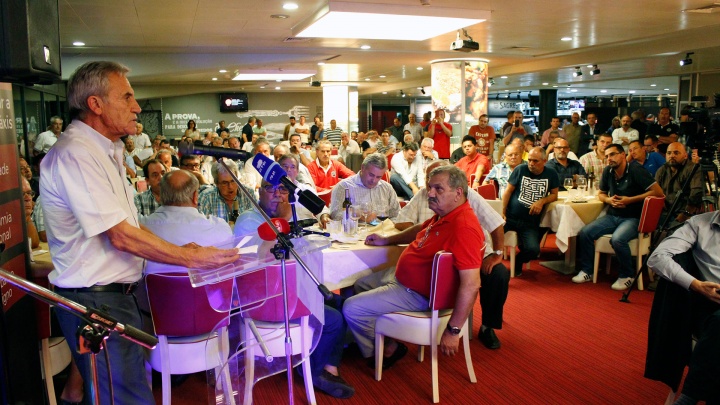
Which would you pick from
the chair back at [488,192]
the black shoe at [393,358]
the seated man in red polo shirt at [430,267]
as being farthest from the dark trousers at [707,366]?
the chair back at [488,192]

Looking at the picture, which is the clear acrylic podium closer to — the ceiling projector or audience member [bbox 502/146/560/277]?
audience member [bbox 502/146/560/277]

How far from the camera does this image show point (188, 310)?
2586mm

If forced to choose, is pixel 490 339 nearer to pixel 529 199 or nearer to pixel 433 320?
pixel 433 320

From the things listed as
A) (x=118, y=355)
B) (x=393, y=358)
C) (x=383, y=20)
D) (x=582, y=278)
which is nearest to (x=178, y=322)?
(x=118, y=355)

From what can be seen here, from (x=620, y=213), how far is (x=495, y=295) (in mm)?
2483

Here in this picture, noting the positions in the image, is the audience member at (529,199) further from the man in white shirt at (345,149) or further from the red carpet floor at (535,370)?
the man in white shirt at (345,149)

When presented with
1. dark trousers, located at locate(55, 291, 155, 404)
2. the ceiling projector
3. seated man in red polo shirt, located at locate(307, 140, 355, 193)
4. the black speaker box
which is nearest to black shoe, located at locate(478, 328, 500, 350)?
dark trousers, located at locate(55, 291, 155, 404)

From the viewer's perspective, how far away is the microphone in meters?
1.79

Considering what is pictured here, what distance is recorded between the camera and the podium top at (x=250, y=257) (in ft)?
5.45

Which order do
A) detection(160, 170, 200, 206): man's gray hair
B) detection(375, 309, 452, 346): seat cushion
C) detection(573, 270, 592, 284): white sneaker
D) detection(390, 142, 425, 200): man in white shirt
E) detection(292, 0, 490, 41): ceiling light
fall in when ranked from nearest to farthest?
detection(160, 170, 200, 206): man's gray hair
detection(375, 309, 452, 346): seat cushion
detection(573, 270, 592, 284): white sneaker
detection(292, 0, 490, 41): ceiling light
detection(390, 142, 425, 200): man in white shirt

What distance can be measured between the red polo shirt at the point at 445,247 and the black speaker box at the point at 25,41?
2.13 m

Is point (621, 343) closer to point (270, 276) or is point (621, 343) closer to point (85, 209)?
point (270, 276)

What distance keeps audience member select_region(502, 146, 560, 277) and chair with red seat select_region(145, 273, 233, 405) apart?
12.9 ft

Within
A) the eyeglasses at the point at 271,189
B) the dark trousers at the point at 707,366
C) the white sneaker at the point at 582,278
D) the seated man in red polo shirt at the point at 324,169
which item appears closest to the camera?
the dark trousers at the point at 707,366
